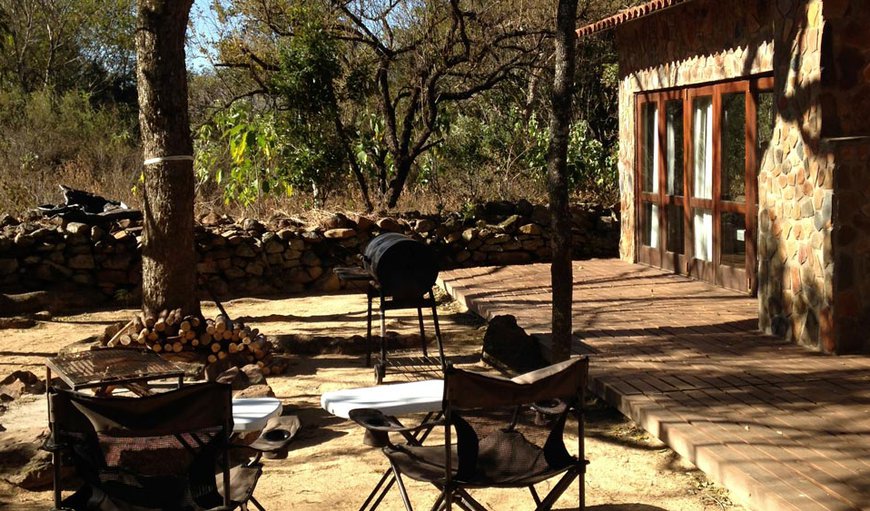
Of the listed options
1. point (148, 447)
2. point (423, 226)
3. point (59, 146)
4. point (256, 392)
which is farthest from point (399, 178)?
point (148, 447)

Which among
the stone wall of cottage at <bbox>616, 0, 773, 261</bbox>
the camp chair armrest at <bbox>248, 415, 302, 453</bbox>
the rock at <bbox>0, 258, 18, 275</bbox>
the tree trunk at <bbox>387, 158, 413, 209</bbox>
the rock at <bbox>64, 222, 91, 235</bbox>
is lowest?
the camp chair armrest at <bbox>248, 415, 302, 453</bbox>

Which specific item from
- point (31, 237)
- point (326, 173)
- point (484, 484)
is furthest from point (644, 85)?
point (484, 484)

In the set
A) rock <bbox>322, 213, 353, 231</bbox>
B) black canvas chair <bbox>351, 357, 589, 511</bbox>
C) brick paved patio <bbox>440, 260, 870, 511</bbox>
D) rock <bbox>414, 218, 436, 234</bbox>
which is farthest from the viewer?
rock <bbox>414, 218, 436, 234</bbox>

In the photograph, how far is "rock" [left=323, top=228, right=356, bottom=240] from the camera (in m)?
12.1

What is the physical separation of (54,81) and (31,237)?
1459 cm

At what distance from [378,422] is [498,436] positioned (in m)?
0.52

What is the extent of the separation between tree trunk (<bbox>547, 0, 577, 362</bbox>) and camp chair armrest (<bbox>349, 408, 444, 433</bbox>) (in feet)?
7.39

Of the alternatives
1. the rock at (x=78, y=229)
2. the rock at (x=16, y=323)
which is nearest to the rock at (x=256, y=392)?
the rock at (x=16, y=323)

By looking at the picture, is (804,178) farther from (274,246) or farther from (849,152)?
(274,246)

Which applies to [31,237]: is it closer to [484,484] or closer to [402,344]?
[402,344]

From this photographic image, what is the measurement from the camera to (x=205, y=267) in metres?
11.7

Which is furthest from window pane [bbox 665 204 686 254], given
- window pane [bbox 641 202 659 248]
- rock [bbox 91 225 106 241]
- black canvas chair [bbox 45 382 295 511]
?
black canvas chair [bbox 45 382 295 511]

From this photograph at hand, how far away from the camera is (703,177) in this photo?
33.0ft

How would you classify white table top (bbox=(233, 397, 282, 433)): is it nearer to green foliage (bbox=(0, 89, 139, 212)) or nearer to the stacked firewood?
the stacked firewood
